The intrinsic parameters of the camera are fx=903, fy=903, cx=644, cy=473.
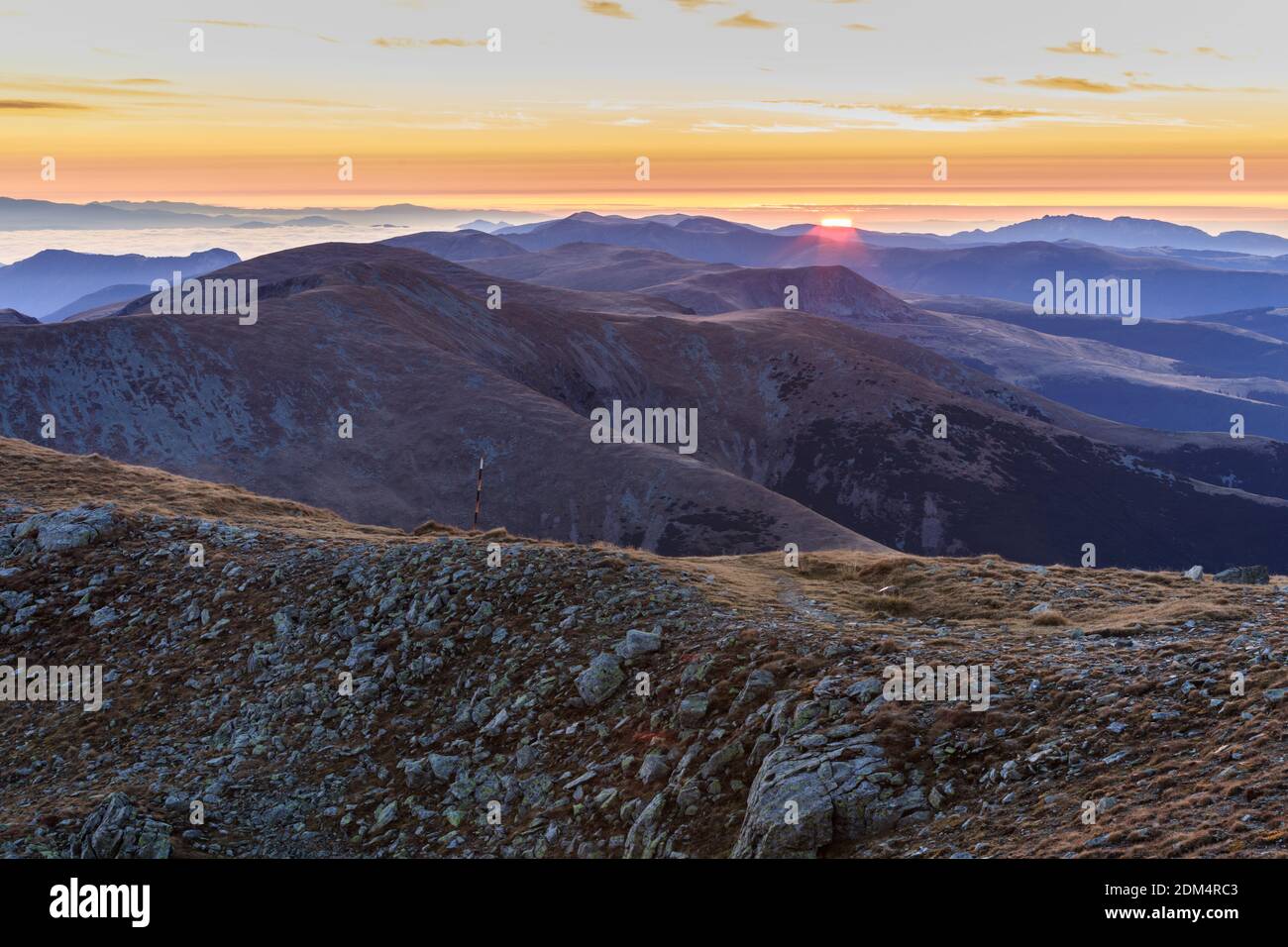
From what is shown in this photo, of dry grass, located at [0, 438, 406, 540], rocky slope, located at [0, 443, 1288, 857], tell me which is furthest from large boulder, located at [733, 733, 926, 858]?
dry grass, located at [0, 438, 406, 540]

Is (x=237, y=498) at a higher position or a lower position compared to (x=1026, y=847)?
higher

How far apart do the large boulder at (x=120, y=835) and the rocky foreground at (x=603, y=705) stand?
6 cm

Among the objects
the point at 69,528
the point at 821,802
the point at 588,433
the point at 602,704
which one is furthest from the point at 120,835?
the point at 588,433

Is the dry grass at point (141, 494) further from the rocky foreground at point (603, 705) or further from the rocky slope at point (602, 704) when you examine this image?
the rocky foreground at point (603, 705)

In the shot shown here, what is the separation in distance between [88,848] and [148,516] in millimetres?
14777

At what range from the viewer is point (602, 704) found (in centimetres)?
1822

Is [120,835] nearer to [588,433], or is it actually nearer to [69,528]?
[69,528]

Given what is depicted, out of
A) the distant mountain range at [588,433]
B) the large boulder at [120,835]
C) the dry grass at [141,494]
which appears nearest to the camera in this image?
the large boulder at [120,835]

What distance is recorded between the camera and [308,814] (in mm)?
17391

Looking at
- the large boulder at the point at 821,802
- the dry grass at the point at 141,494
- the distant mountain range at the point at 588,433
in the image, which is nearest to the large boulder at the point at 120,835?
the large boulder at the point at 821,802

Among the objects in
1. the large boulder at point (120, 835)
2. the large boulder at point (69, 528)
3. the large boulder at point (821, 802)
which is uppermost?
the large boulder at point (69, 528)

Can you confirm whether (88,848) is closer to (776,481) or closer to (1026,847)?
(1026,847)

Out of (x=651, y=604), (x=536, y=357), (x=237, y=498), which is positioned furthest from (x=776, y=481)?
(x=651, y=604)

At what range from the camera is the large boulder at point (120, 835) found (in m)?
15.8
